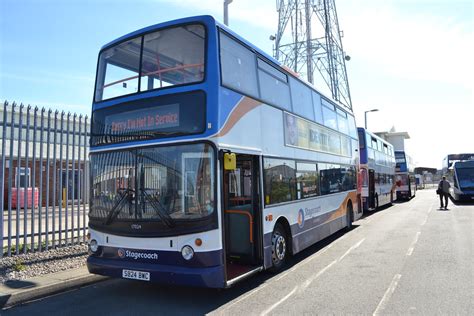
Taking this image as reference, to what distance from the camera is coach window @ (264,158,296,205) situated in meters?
7.23

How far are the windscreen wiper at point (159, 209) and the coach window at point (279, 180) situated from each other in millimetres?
2136

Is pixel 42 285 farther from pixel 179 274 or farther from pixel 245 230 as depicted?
pixel 245 230

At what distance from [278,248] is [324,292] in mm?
1553

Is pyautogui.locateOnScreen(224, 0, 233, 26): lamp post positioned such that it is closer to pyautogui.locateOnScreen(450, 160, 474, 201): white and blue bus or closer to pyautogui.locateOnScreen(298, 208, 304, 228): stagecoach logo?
pyautogui.locateOnScreen(298, 208, 304, 228): stagecoach logo

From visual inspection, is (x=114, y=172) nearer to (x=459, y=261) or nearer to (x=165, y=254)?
(x=165, y=254)

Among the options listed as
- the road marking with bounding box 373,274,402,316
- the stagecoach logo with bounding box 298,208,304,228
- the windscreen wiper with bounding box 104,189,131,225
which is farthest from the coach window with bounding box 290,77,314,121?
the windscreen wiper with bounding box 104,189,131,225

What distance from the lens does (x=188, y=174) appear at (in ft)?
18.3

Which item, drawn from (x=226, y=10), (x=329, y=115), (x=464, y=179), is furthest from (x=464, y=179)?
(x=226, y=10)

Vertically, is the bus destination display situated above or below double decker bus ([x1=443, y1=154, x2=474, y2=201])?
above

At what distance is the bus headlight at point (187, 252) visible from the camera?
215 inches

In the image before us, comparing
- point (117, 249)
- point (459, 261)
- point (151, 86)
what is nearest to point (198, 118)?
point (151, 86)

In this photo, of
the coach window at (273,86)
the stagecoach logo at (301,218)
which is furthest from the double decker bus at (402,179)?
the coach window at (273,86)

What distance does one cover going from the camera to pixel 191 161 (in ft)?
18.4

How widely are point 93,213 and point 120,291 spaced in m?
1.39
